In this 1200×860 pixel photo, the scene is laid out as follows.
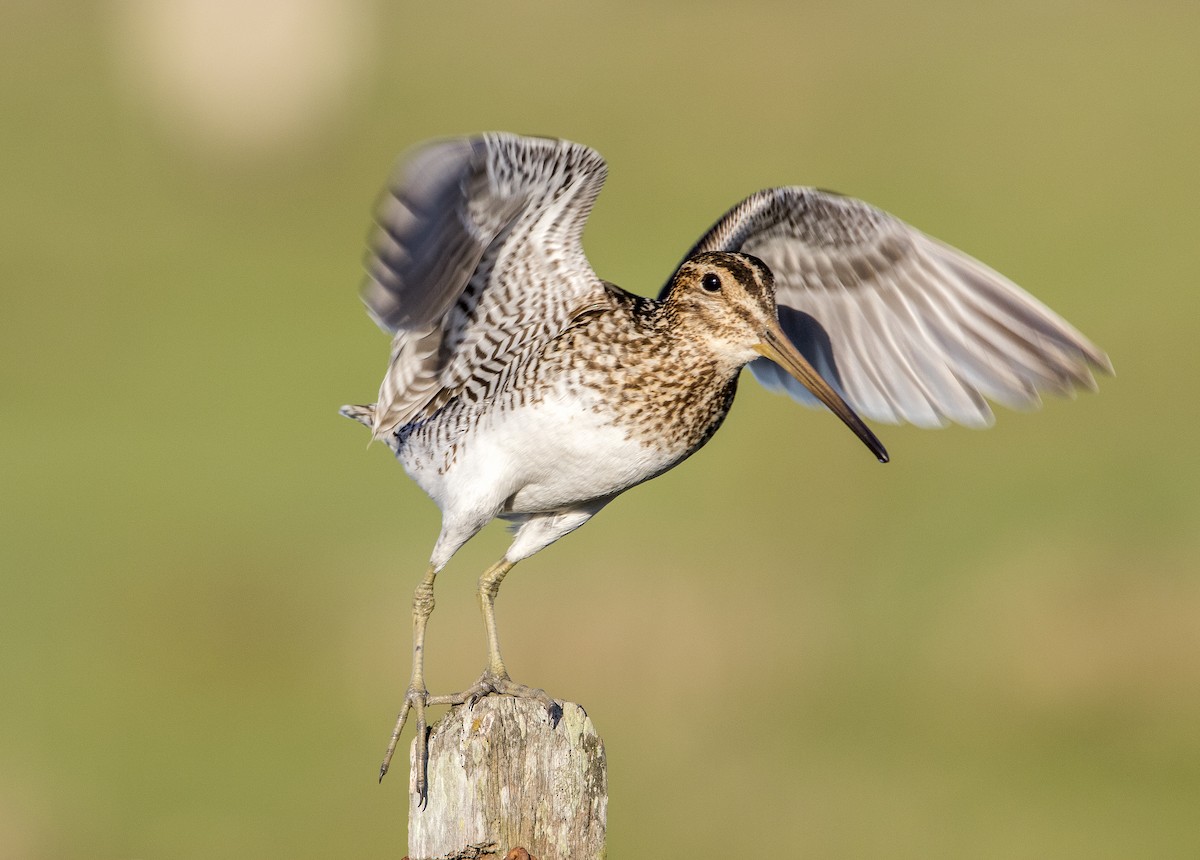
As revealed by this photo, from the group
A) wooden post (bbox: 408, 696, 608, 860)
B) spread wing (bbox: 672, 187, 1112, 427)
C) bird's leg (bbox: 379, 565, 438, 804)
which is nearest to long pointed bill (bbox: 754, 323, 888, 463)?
spread wing (bbox: 672, 187, 1112, 427)

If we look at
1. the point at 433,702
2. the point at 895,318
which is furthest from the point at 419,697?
the point at 895,318

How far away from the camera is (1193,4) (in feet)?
100

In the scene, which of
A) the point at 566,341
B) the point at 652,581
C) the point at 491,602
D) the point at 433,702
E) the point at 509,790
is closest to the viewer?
the point at 509,790

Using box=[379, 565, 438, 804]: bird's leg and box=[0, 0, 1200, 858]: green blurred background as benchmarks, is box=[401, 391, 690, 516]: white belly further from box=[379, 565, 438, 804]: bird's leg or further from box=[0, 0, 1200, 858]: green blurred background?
box=[0, 0, 1200, 858]: green blurred background

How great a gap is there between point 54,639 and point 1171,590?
7.37 meters

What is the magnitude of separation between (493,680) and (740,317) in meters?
1.44

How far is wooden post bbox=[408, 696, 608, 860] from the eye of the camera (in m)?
4.70

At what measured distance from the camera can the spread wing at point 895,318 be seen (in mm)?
6516

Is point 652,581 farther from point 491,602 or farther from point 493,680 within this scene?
point 493,680

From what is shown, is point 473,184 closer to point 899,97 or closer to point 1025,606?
point 1025,606

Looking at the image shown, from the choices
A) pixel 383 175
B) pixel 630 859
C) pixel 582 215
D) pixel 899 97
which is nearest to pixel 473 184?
pixel 582 215

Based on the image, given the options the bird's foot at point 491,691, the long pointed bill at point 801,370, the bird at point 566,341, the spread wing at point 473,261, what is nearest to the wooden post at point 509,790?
the bird's foot at point 491,691

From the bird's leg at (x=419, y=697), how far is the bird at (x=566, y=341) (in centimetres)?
1

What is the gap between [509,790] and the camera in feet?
15.5
